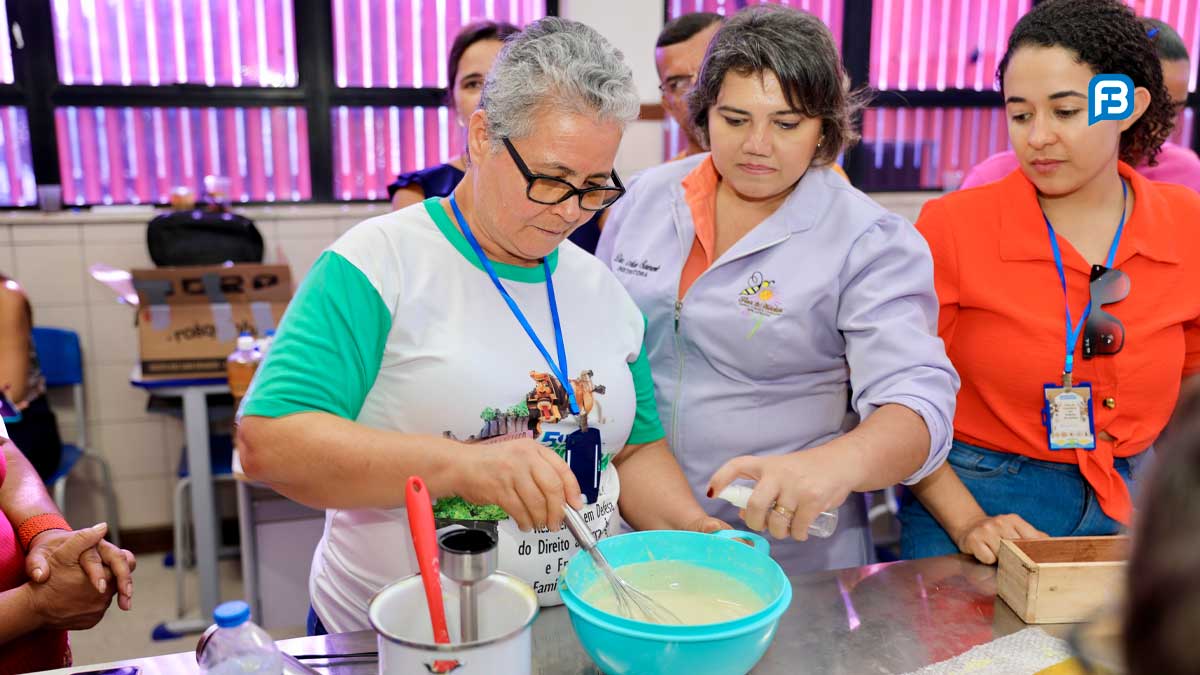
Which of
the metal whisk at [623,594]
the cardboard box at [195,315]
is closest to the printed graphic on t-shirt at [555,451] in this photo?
the metal whisk at [623,594]

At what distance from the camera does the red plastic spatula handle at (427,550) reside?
810mm

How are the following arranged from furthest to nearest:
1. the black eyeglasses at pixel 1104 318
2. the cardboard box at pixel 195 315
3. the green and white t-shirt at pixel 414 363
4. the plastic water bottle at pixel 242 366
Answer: the cardboard box at pixel 195 315
the plastic water bottle at pixel 242 366
the black eyeglasses at pixel 1104 318
the green and white t-shirt at pixel 414 363

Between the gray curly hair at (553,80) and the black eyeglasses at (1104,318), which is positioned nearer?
the gray curly hair at (553,80)

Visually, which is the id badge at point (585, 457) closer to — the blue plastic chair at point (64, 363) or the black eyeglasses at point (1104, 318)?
the black eyeglasses at point (1104, 318)

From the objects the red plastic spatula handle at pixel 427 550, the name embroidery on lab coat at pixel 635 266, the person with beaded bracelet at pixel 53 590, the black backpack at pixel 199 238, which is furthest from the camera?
the black backpack at pixel 199 238

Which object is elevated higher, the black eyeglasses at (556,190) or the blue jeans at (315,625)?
the black eyeglasses at (556,190)

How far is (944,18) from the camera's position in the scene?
4.74 meters

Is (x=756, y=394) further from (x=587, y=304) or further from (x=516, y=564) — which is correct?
(x=516, y=564)

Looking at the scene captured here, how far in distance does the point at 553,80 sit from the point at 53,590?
999 millimetres

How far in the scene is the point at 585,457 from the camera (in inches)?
49.8

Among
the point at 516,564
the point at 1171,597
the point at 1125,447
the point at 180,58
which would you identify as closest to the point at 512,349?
the point at 516,564

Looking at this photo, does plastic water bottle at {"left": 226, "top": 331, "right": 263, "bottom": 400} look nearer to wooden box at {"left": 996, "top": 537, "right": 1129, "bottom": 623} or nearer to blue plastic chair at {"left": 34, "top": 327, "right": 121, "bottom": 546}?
blue plastic chair at {"left": 34, "top": 327, "right": 121, "bottom": 546}

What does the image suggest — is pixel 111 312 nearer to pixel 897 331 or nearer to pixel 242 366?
pixel 242 366

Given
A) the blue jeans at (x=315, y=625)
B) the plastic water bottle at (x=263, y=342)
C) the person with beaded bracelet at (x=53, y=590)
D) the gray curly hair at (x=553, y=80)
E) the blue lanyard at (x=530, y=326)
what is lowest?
the blue jeans at (x=315, y=625)
